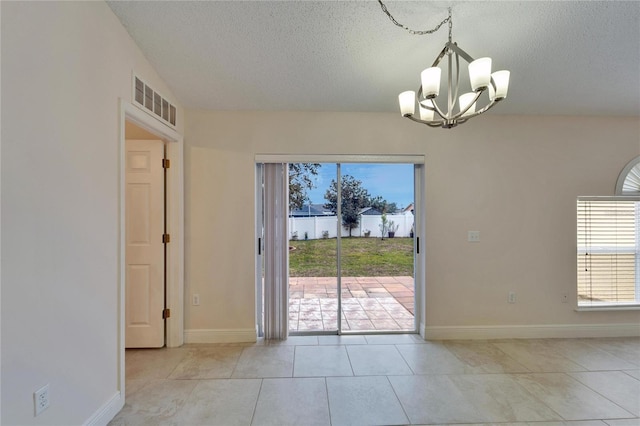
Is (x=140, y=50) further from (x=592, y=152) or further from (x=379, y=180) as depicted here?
(x=592, y=152)

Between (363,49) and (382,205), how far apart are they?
167 cm

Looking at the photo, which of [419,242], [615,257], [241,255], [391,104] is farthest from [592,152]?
[241,255]

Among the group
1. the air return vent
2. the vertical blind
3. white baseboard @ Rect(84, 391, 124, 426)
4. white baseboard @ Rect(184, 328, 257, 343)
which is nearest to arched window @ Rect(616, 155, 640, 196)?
the vertical blind

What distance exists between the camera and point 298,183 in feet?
10.8

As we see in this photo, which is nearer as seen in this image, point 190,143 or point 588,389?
point 588,389

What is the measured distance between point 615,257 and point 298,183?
382 cm

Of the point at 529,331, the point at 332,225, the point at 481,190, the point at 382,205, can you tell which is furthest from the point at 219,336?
the point at 529,331

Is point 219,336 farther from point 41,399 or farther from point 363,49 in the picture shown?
point 363,49

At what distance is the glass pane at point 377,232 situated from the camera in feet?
10.8

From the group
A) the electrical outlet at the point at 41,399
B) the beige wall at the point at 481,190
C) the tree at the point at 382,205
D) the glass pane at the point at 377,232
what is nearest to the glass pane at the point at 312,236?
the glass pane at the point at 377,232

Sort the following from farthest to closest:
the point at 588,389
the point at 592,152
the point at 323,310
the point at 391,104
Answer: the point at 323,310, the point at 592,152, the point at 391,104, the point at 588,389

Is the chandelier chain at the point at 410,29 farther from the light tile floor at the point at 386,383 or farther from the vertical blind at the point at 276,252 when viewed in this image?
the light tile floor at the point at 386,383

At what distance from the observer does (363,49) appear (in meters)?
2.27

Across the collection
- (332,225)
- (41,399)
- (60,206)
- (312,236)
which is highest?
(60,206)
